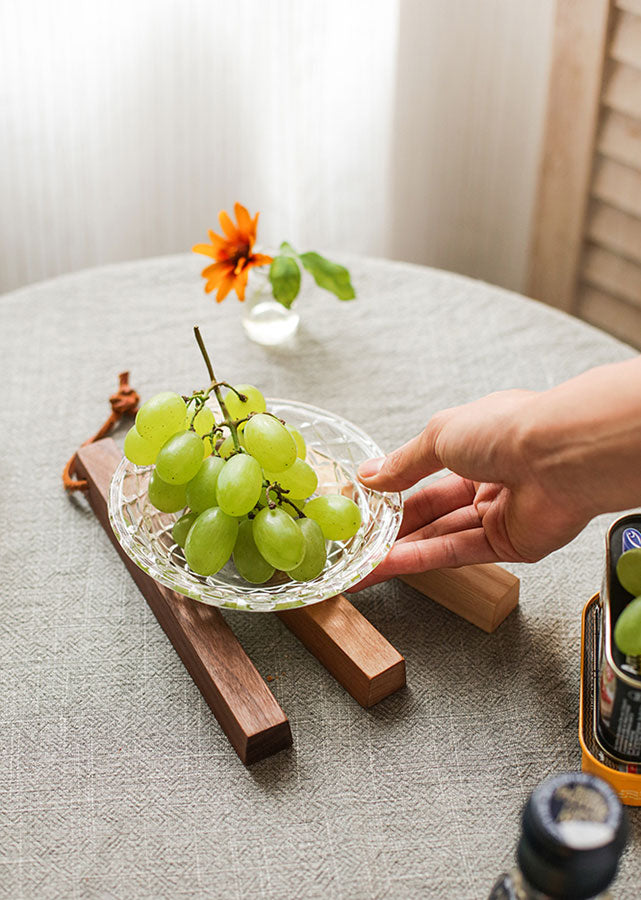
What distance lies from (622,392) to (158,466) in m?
0.41

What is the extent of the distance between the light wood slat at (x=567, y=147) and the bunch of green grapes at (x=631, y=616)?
1.41 meters

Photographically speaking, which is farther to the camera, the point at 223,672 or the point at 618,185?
the point at 618,185

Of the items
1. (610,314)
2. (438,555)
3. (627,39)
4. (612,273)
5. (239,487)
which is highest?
(627,39)

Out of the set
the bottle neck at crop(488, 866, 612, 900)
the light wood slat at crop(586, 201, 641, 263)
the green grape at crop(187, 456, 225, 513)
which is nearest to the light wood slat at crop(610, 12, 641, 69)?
the light wood slat at crop(586, 201, 641, 263)

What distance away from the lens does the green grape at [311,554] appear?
2.65ft

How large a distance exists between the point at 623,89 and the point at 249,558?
144 cm

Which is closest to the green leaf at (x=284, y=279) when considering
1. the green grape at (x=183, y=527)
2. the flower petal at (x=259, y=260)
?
the flower petal at (x=259, y=260)

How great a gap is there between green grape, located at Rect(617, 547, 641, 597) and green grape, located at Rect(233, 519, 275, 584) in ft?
1.02

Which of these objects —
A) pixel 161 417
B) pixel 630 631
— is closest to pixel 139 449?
pixel 161 417

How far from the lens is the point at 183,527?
836mm

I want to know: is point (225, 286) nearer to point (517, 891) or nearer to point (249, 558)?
point (249, 558)

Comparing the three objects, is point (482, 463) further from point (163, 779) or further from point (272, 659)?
point (163, 779)

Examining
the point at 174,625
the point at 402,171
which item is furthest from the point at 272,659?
the point at 402,171

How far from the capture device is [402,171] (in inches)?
81.7
